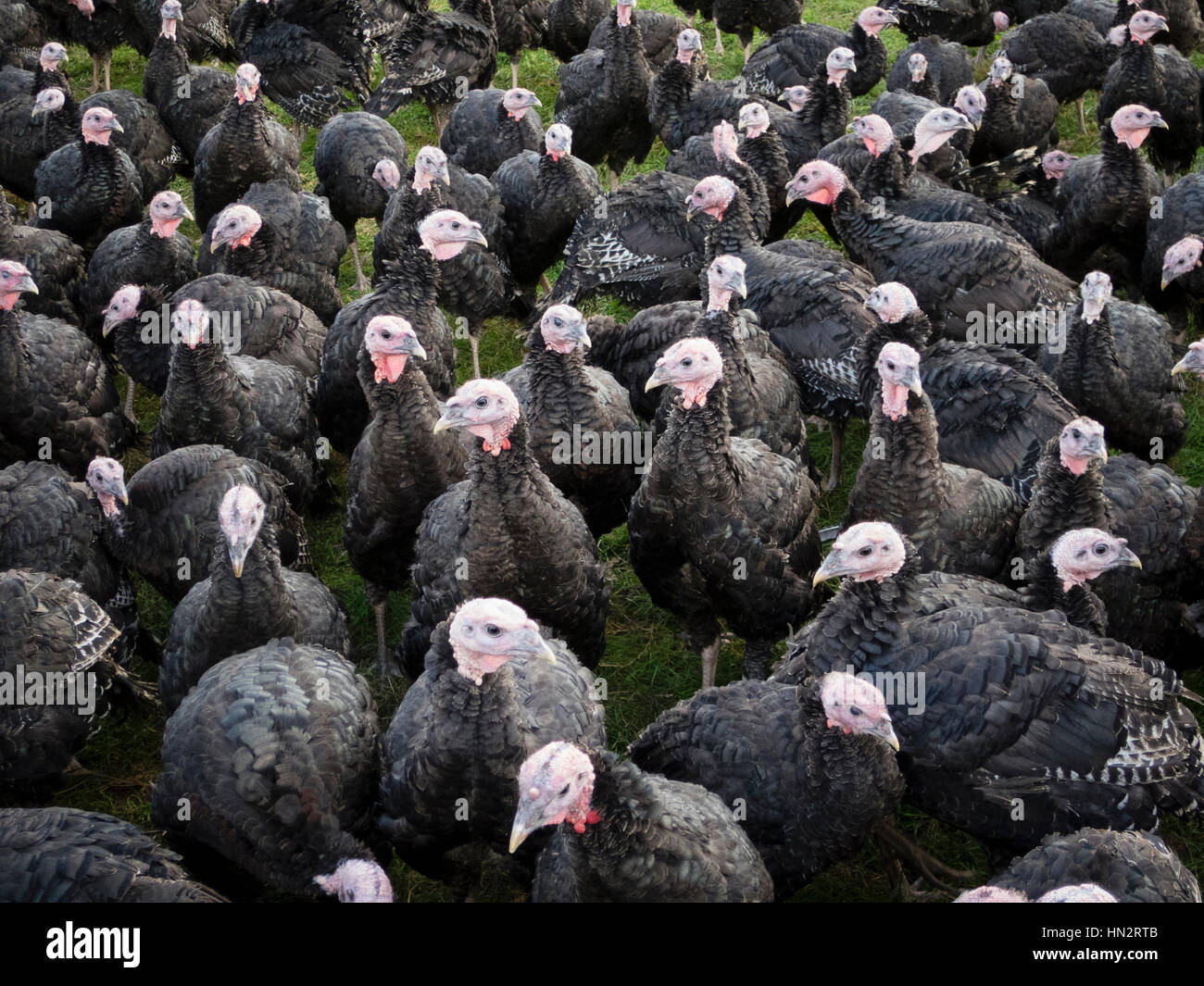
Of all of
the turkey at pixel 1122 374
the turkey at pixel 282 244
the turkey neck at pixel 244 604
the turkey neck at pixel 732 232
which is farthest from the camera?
the turkey at pixel 282 244

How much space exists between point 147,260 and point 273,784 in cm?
486

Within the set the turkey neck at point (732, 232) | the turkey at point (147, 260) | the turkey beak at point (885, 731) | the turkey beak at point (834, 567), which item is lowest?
the turkey beak at point (885, 731)

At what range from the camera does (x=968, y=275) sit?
7586 millimetres

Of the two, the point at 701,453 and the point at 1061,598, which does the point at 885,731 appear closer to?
the point at 1061,598

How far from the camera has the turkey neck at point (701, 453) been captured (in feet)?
18.7

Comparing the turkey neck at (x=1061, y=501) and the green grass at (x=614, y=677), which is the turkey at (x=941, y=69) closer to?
the green grass at (x=614, y=677)

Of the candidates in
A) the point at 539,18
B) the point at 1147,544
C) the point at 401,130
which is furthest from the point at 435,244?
the point at 539,18

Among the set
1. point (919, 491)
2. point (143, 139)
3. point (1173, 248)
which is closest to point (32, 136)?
point (143, 139)

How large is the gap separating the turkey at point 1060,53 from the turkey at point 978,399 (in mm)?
5947

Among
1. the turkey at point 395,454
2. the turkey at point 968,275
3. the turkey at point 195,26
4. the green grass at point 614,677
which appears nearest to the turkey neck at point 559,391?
the turkey at point 395,454

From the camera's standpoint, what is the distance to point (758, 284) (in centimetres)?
770

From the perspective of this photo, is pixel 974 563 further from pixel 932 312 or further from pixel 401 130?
pixel 401 130

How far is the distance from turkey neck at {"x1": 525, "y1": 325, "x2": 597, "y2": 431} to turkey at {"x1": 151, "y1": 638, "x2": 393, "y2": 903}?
78.6 inches
